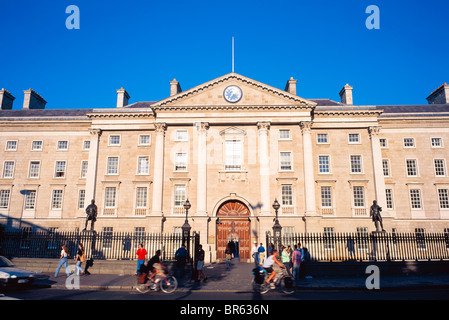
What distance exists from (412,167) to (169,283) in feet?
107

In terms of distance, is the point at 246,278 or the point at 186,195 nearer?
the point at 246,278

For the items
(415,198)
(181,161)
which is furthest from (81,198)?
(415,198)

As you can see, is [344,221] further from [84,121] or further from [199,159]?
[84,121]

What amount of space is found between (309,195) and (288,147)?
18.4 feet

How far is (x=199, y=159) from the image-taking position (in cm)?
3412

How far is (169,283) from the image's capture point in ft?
47.0

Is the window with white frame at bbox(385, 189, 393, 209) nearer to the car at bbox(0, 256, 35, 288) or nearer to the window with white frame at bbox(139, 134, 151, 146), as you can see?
the window with white frame at bbox(139, 134, 151, 146)

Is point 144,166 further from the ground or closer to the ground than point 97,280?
further from the ground

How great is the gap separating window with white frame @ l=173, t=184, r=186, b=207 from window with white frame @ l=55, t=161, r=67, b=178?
1372cm

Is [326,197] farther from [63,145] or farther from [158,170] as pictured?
[63,145]

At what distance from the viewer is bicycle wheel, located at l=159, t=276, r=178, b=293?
566 inches

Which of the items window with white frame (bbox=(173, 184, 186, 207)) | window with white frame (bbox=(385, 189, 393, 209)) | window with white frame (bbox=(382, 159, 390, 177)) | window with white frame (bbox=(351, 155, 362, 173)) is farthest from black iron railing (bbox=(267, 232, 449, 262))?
window with white frame (bbox=(173, 184, 186, 207))

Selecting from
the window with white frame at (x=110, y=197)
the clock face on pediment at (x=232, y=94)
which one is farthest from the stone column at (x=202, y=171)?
the window with white frame at (x=110, y=197)
